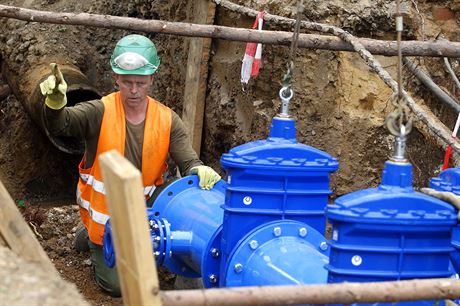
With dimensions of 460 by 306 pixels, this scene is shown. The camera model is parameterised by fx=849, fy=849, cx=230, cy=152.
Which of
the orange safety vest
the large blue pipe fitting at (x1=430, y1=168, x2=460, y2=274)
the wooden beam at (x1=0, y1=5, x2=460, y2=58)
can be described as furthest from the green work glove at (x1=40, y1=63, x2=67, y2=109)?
the large blue pipe fitting at (x1=430, y1=168, x2=460, y2=274)

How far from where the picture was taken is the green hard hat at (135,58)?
15.9 ft

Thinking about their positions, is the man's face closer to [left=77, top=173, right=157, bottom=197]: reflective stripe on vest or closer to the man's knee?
[left=77, top=173, right=157, bottom=197]: reflective stripe on vest

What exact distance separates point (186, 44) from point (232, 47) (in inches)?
26.3

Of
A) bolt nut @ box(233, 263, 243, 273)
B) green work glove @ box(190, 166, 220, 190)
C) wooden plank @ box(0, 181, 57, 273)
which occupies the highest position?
wooden plank @ box(0, 181, 57, 273)

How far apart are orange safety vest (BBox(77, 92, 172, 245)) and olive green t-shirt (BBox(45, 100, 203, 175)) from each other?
0.04 m

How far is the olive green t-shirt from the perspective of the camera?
4.88 meters

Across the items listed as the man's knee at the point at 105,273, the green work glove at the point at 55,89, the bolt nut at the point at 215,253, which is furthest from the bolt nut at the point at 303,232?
the man's knee at the point at 105,273

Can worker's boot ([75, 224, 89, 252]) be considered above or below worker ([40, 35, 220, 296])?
below

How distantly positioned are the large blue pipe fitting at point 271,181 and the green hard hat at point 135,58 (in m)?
1.46

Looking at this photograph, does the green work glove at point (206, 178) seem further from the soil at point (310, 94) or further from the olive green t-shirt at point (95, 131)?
the soil at point (310, 94)

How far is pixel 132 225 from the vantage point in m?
2.18

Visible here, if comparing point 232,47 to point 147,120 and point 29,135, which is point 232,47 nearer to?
point 147,120

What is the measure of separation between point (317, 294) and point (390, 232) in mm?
439

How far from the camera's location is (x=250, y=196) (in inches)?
140
